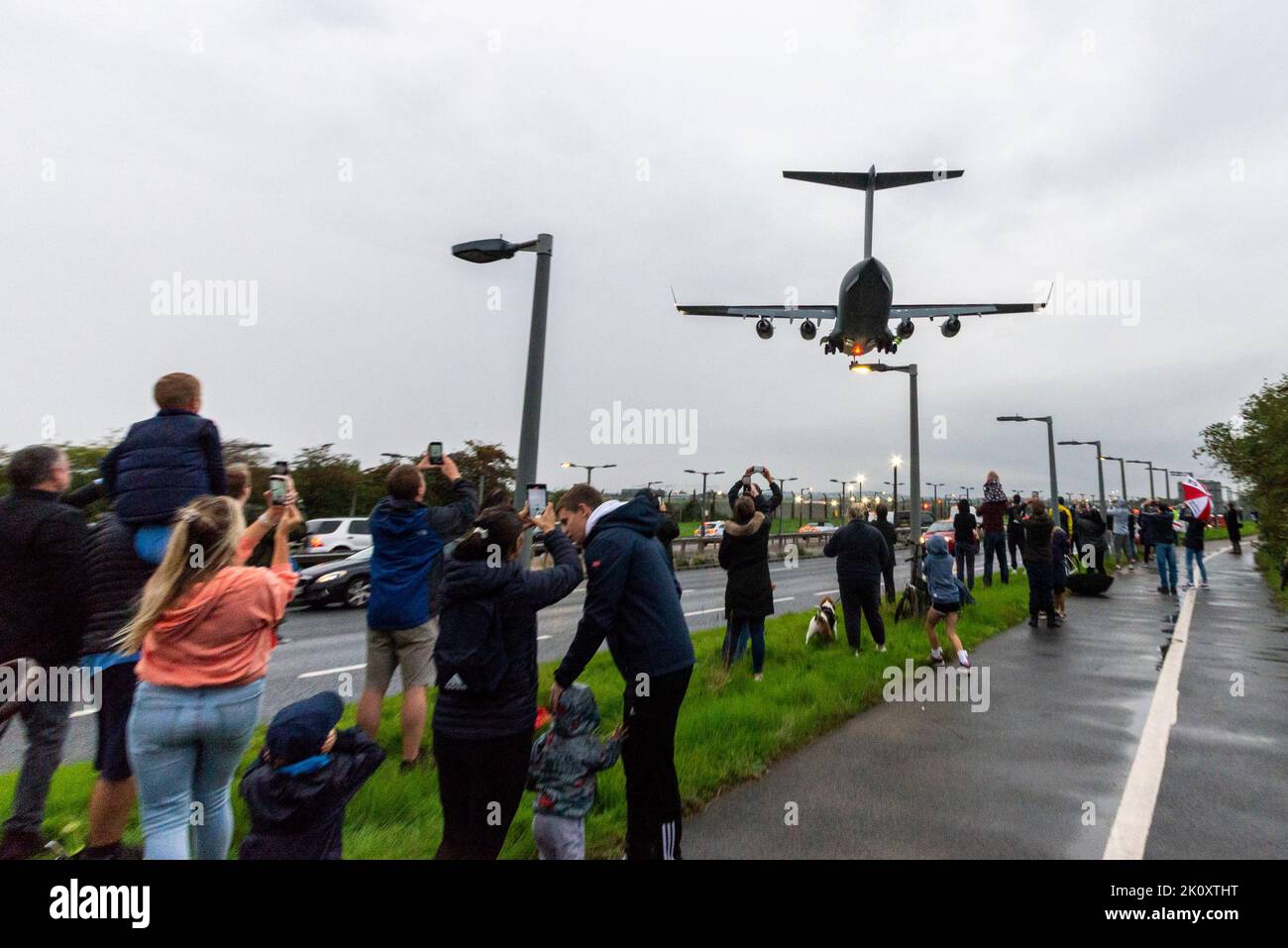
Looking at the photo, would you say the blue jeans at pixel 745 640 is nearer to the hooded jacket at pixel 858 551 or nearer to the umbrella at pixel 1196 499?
the hooded jacket at pixel 858 551

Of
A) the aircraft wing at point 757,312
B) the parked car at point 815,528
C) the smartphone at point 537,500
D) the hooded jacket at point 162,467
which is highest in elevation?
the aircraft wing at point 757,312

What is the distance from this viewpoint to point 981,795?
414 cm

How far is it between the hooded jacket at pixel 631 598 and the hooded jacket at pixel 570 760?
156 mm

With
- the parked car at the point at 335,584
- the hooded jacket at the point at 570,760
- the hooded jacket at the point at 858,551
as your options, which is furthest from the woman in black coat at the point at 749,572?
the parked car at the point at 335,584

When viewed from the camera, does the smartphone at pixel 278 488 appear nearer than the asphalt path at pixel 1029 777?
Yes

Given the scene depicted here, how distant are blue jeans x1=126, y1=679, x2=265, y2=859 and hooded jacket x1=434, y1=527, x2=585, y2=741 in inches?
29.6

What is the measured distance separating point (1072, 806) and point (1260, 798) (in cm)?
122

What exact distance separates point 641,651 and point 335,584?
12.3 m

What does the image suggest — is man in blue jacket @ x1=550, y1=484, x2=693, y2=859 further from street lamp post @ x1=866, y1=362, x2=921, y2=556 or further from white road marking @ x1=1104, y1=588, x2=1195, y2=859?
street lamp post @ x1=866, y1=362, x2=921, y2=556

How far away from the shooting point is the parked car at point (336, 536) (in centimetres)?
1892

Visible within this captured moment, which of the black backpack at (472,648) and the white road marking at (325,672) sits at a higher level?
the black backpack at (472,648)
